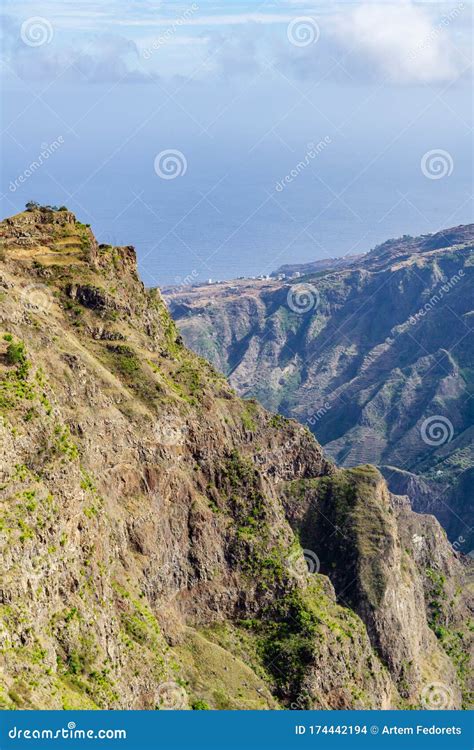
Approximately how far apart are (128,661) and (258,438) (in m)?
52.8

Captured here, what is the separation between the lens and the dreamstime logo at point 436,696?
14565cm

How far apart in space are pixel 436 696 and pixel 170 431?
5331 centimetres

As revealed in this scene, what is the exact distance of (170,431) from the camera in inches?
4865

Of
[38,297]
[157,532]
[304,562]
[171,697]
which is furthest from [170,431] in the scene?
[171,697]

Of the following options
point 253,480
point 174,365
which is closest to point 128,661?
point 253,480

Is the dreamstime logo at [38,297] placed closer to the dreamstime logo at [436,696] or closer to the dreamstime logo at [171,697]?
the dreamstime logo at [171,697]

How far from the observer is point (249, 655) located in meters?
119

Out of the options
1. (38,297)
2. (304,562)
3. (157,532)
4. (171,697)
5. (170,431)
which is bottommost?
(171,697)

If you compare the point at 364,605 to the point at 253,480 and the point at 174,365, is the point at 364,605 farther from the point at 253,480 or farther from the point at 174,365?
the point at 174,365
